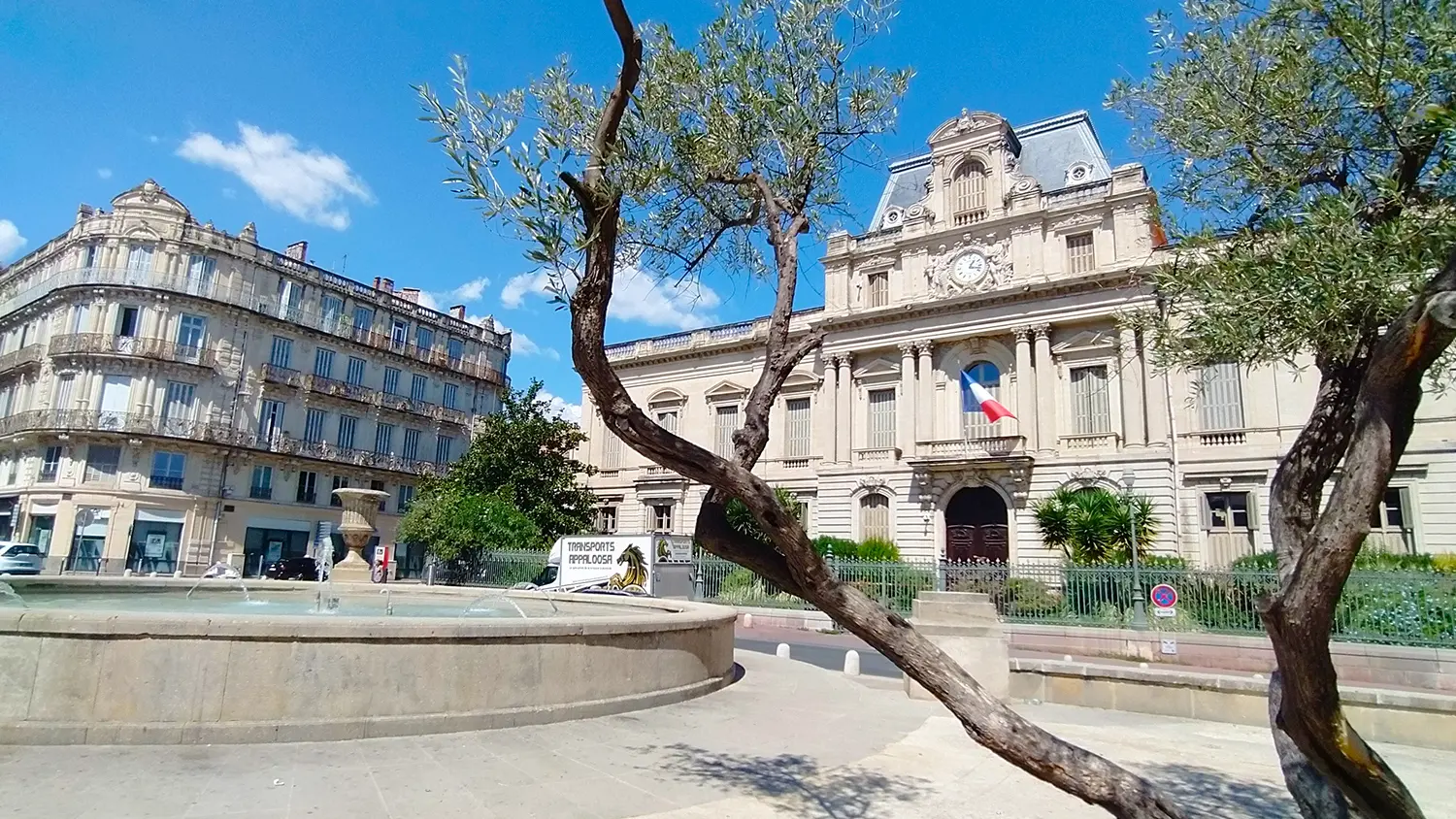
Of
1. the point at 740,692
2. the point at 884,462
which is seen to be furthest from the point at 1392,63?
the point at 884,462

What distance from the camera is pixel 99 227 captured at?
35.7 metres

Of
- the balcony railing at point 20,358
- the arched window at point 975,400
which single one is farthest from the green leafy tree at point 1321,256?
the balcony railing at point 20,358

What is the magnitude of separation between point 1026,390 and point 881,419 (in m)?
6.18

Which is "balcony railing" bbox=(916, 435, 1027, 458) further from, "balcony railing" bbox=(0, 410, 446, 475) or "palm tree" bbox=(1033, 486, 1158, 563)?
"balcony railing" bbox=(0, 410, 446, 475)

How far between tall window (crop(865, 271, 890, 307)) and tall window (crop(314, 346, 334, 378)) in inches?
1072

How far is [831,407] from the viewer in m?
34.7

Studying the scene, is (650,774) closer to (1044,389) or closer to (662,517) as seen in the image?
(1044,389)

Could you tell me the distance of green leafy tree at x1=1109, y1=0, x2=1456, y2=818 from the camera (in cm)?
282

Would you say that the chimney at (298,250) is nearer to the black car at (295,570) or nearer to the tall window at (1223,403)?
the black car at (295,570)

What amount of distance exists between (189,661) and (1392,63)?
28.8 feet

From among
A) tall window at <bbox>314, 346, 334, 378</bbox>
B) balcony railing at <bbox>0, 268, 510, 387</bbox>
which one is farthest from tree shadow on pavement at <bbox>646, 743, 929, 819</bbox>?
tall window at <bbox>314, 346, 334, 378</bbox>

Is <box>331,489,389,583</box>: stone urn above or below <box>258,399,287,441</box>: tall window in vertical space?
below

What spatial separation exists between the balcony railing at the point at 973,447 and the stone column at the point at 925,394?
80 centimetres

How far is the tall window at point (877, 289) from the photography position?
112 ft
